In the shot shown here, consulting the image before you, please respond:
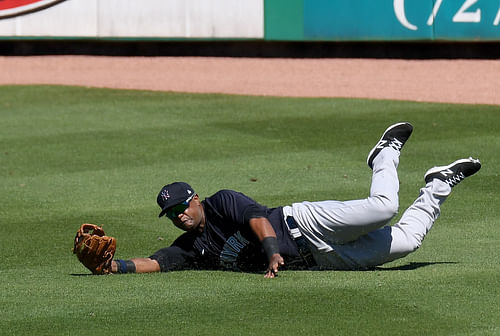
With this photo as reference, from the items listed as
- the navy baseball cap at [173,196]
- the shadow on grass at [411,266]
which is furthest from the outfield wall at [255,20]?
the navy baseball cap at [173,196]

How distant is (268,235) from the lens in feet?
23.8

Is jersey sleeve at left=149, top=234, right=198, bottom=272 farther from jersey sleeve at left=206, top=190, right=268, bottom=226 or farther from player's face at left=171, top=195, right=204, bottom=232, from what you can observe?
jersey sleeve at left=206, top=190, right=268, bottom=226

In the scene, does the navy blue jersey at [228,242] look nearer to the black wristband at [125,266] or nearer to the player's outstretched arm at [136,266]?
the player's outstretched arm at [136,266]

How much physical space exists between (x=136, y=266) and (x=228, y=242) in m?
0.76

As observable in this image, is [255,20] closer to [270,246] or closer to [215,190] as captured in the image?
[215,190]

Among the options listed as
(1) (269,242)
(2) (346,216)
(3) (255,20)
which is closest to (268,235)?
(1) (269,242)

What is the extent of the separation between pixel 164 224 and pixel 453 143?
5422 millimetres

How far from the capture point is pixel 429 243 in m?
9.02

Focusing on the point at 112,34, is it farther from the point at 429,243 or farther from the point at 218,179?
the point at 429,243

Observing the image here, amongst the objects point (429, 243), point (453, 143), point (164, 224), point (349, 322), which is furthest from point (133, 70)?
point (349, 322)

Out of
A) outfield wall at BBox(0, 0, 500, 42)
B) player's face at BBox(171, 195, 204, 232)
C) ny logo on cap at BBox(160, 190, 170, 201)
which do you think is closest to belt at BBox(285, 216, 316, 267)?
player's face at BBox(171, 195, 204, 232)

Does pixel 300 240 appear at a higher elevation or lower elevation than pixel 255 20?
lower

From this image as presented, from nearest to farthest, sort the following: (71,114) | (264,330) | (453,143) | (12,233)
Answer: (264,330) < (12,233) < (453,143) < (71,114)

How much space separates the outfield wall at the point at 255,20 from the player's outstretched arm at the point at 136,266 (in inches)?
512
